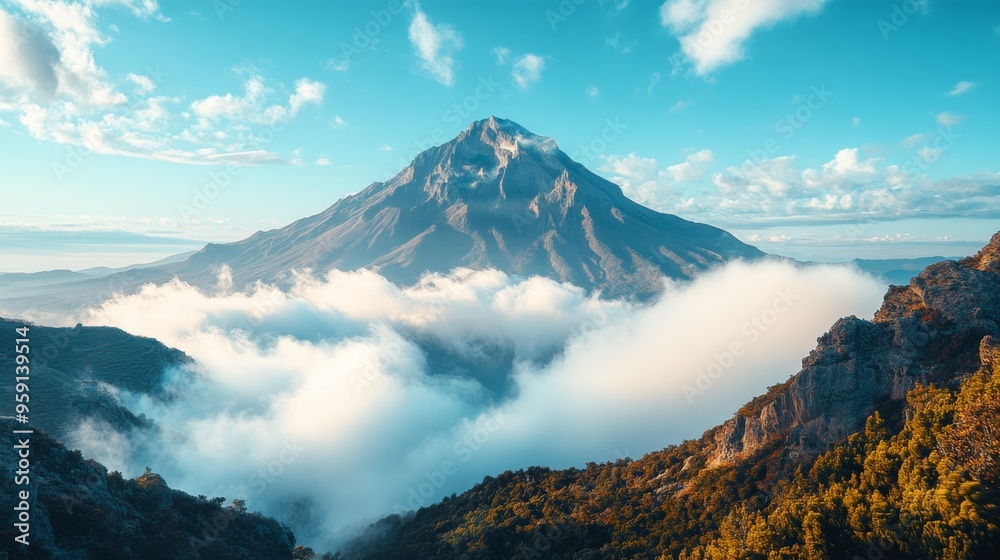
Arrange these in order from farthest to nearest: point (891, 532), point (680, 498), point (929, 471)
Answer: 1. point (680, 498)
2. point (929, 471)
3. point (891, 532)

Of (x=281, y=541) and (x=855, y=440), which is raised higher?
(x=855, y=440)

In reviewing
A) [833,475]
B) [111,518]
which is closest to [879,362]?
[833,475]

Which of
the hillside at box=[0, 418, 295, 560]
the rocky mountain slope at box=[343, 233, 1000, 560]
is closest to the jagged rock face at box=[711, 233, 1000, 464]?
the rocky mountain slope at box=[343, 233, 1000, 560]

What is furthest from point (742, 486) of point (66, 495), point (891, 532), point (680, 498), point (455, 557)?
point (66, 495)

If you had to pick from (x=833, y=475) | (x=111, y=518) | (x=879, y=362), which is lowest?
(x=111, y=518)

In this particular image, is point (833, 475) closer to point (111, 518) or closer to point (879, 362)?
point (879, 362)

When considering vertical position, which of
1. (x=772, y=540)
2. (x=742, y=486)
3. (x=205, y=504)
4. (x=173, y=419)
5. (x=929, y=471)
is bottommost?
(x=173, y=419)

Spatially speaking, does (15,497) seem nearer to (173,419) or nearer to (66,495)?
(66,495)

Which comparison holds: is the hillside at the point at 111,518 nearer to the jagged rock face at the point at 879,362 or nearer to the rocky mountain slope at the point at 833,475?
the rocky mountain slope at the point at 833,475
